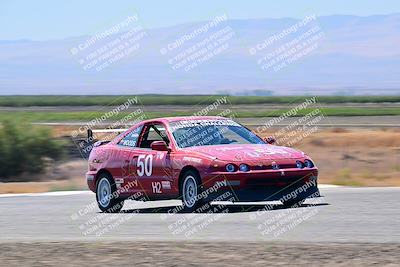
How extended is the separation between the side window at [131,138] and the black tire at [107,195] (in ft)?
1.83

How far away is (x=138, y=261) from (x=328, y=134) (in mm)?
38608

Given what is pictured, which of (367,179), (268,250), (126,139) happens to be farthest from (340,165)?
(268,250)

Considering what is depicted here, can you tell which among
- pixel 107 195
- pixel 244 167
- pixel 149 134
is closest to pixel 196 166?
pixel 244 167

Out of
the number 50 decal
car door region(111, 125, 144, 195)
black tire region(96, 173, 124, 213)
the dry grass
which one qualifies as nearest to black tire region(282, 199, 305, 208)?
the number 50 decal

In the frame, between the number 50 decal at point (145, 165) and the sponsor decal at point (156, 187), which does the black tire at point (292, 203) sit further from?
the number 50 decal at point (145, 165)

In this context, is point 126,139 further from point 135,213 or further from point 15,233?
point 15,233

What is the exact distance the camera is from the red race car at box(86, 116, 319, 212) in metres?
14.9

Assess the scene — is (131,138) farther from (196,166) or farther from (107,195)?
(196,166)

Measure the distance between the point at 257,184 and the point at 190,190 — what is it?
0.98 meters

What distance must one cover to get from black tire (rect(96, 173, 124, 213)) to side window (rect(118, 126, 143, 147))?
559mm

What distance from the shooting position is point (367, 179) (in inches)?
956

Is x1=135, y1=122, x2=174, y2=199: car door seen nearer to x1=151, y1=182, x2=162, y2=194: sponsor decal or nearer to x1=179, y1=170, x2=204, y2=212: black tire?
x1=151, y1=182, x2=162, y2=194: sponsor decal

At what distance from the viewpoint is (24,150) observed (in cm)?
3262

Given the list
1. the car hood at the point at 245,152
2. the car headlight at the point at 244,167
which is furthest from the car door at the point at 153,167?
the car headlight at the point at 244,167
